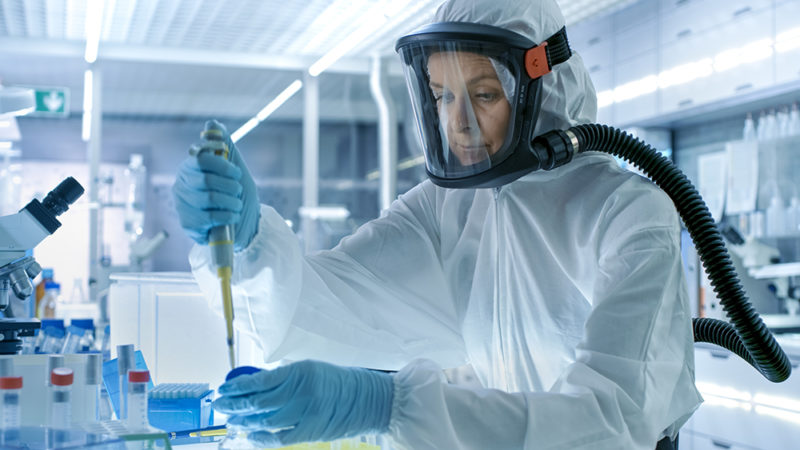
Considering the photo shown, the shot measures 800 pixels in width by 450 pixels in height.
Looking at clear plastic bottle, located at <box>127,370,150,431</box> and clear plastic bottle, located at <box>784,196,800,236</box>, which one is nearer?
clear plastic bottle, located at <box>127,370,150,431</box>

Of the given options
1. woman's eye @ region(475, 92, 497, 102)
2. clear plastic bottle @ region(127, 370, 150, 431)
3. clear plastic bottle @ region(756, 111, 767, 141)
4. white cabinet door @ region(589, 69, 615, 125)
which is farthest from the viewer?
white cabinet door @ region(589, 69, 615, 125)

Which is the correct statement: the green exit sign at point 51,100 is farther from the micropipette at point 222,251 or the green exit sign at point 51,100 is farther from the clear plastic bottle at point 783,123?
the micropipette at point 222,251

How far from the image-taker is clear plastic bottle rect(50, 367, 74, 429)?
1151mm

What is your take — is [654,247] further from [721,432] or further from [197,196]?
[721,432]

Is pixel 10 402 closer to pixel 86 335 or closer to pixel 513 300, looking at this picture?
pixel 513 300

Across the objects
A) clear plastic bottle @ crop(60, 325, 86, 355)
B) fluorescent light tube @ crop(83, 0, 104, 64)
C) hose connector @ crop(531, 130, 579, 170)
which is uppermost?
fluorescent light tube @ crop(83, 0, 104, 64)

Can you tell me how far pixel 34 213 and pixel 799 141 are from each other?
3.74 metres

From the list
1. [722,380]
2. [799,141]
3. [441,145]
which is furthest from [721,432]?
[441,145]

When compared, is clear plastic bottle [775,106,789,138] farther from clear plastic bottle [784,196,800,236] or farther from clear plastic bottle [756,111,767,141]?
clear plastic bottle [784,196,800,236]

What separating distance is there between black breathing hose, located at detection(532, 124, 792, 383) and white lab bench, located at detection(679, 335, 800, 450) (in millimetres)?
1949

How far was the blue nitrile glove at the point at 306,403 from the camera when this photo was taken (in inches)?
37.5

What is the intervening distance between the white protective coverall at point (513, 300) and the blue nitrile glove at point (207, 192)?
140mm

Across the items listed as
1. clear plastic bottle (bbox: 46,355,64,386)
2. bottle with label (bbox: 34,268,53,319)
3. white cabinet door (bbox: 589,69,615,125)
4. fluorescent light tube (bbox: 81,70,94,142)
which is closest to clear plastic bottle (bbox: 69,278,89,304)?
bottle with label (bbox: 34,268,53,319)

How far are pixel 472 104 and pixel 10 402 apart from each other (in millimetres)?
945
